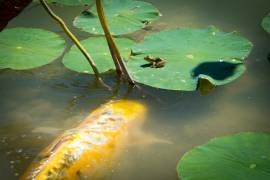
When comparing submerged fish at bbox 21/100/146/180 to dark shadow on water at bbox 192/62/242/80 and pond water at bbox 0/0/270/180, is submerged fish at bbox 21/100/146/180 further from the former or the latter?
dark shadow on water at bbox 192/62/242/80

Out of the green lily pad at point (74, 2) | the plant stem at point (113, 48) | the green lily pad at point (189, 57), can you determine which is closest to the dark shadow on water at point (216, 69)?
the green lily pad at point (189, 57)

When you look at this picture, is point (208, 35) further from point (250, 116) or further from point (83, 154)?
point (83, 154)

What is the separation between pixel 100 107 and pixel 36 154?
0.37m

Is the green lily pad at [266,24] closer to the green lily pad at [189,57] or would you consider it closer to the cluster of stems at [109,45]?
the green lily pad at [189,57]

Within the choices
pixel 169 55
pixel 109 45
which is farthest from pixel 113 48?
pixel 169 55

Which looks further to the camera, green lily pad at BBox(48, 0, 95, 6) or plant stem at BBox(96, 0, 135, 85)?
green lily pad at BBox(48, 0, 95, 6)

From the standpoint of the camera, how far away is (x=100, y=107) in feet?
6.13

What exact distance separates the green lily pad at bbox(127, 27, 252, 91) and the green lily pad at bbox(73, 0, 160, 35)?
8.7 inches

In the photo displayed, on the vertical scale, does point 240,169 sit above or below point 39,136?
above

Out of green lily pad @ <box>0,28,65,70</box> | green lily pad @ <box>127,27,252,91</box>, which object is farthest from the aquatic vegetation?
green lily pad @ <box>0,28,65,70</box>

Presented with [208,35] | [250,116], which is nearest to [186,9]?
[208,35]

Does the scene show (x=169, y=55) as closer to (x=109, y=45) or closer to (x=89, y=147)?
(x=109, y=45)

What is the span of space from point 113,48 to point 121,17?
0.58m

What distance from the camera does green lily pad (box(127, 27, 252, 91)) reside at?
1.89 metres
